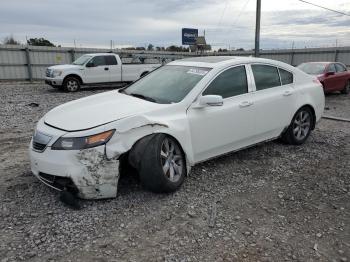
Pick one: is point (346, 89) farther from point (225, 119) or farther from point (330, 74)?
point (225, 119)

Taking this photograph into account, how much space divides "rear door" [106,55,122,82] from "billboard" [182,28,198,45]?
13772 millimetres

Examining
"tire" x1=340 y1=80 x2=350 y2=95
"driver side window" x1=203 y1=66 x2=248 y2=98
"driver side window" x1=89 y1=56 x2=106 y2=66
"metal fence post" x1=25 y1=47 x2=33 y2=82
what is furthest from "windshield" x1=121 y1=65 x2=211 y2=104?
"metal fence post" x1=25 y1=47 x2=33 y2=82

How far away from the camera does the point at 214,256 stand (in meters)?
3.10

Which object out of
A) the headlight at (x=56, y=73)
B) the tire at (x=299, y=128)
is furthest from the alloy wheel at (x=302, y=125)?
the headlight at (x=56, y=73)

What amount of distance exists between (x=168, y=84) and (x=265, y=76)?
5.70ft

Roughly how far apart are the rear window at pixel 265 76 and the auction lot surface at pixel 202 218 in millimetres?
1220

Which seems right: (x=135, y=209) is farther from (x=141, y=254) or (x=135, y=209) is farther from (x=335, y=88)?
(x=335, y=88)

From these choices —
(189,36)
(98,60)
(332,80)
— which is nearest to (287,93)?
(332,80)

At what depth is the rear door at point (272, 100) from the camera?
5383 mm

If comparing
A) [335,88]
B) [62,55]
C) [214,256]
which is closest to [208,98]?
[214,256]

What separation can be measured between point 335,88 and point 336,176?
10.9m

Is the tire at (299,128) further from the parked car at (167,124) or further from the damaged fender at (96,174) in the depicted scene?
the damaged fender at (96,174)

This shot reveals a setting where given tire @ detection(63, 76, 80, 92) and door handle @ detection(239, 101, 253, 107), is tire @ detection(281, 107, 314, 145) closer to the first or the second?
door handle @ detection(239, 101, 253, 107)

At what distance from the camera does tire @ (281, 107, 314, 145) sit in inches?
240
